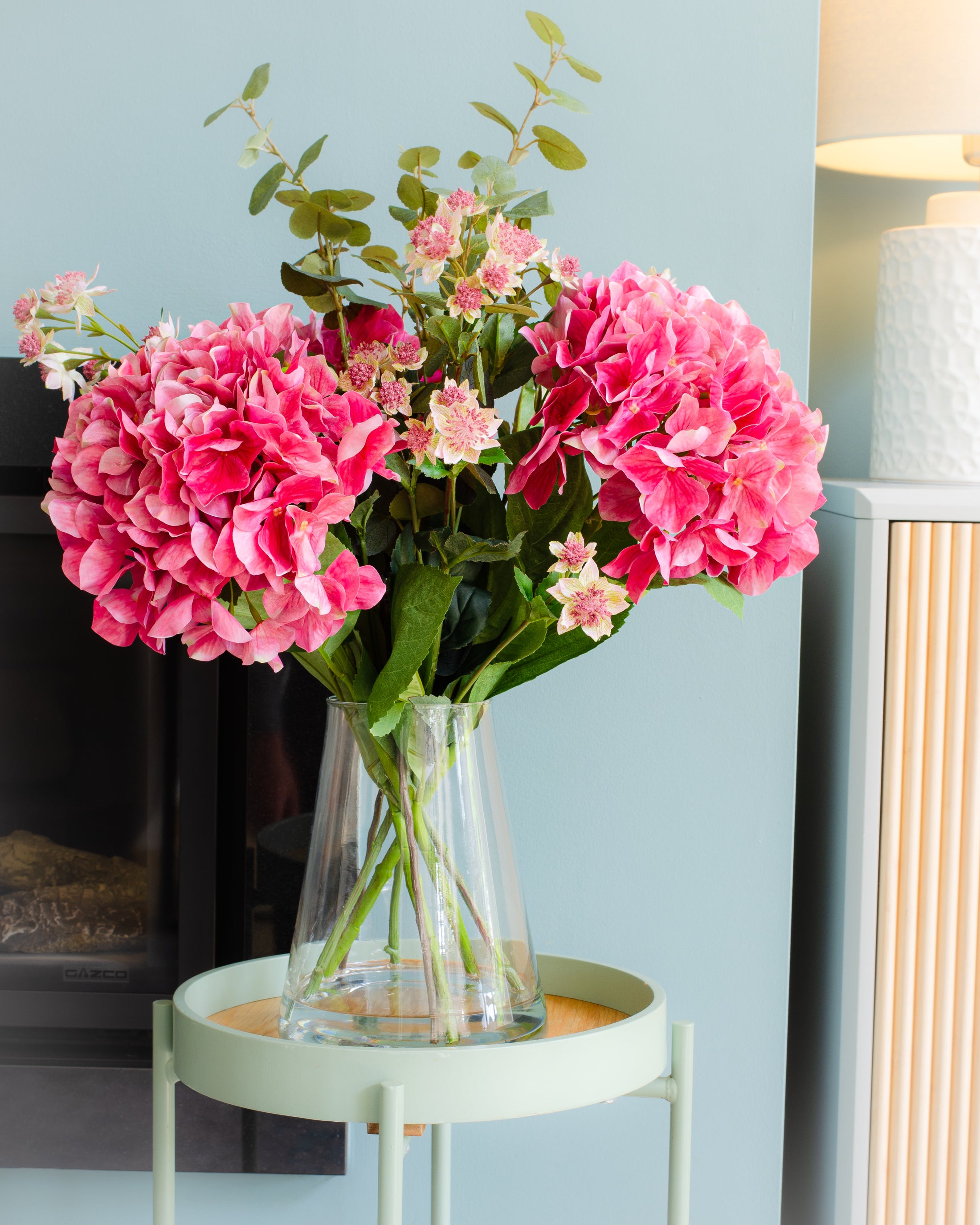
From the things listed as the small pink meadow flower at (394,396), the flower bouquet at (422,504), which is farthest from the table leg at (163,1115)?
the small pink meadow flower at (394,396)

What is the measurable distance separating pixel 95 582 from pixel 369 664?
0.19 meters

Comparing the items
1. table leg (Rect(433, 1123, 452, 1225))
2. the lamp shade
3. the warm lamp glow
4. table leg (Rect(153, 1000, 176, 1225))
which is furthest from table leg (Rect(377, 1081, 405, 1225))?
the warm lamp glow

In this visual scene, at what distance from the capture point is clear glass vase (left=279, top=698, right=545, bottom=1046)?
0.72m

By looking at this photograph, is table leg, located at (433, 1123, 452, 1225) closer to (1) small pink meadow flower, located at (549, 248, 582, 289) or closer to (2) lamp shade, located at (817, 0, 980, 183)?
(1) small pink meadow flower, located at (549, 248, 582, 289)

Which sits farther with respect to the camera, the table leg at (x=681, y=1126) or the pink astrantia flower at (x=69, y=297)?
the table leg at (x=681, y=1126)

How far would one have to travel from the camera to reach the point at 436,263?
2.09 feet

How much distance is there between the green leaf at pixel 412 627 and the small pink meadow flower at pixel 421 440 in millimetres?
72

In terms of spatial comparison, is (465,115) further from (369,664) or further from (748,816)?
(748,816)

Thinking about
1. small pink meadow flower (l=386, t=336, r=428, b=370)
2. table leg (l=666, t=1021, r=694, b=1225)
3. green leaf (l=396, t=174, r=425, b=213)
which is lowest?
table leg (l=666, t=1021, r=694, b=1225)

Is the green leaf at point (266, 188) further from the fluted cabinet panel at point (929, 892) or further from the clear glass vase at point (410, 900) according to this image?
the fluted cabinet panel at point (929, 892)

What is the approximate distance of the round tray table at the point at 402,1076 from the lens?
671 millimetres

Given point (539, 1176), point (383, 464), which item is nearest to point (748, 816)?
point (539, 1176)

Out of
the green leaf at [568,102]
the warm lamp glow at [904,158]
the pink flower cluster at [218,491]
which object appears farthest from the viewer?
the warm lamp glow at [904,158]

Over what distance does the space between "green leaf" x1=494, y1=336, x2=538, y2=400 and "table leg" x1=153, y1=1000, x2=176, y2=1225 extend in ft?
1.59
